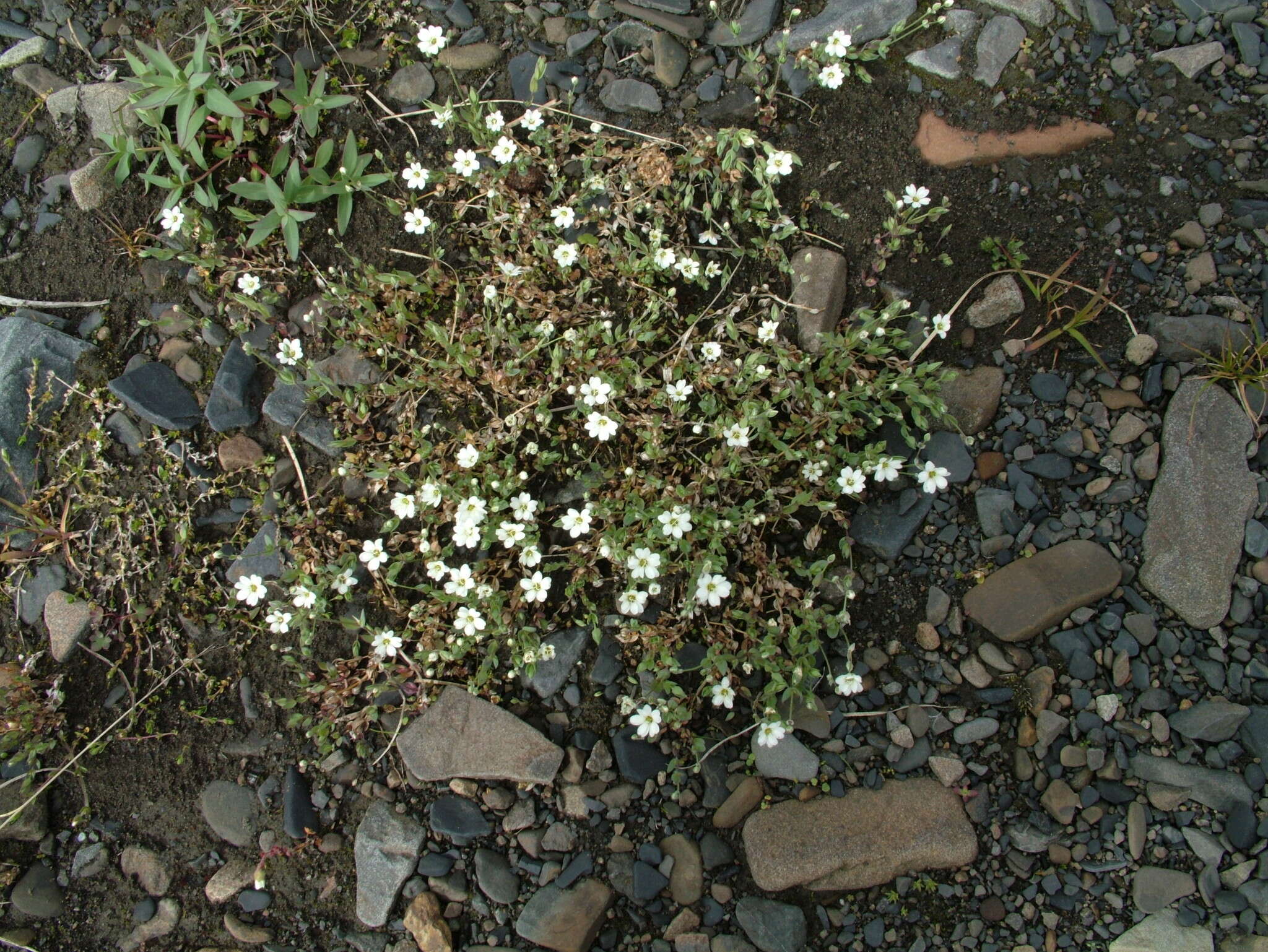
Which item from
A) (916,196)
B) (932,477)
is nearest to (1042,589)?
(932,477)

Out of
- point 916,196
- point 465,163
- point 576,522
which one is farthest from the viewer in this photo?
point 465,163

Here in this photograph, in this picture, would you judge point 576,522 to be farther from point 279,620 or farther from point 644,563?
point 279,620

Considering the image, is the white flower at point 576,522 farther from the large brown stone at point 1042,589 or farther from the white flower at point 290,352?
the large brown stone at point 1042,589

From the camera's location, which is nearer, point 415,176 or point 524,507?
point 524,507

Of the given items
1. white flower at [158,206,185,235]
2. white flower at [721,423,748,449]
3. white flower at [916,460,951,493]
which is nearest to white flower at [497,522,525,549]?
white flower at [721,423,748,449]

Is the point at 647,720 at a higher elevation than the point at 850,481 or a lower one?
lower

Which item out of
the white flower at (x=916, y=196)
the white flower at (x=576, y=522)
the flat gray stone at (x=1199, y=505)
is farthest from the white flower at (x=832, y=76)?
the white flower at (x=576, y=522)

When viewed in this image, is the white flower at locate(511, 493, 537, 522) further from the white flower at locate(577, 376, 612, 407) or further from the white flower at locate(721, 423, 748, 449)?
the white flower at locate(721, 423, 748, 449)
